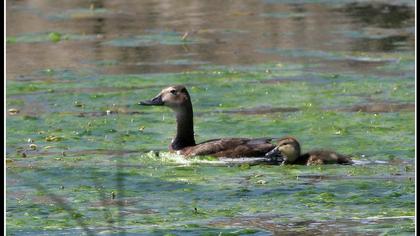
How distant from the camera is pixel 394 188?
9688 mm

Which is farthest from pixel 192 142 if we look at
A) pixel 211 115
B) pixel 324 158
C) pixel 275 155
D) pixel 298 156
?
pixel 324 158

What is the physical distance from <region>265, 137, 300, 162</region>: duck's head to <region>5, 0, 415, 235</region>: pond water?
0.20m

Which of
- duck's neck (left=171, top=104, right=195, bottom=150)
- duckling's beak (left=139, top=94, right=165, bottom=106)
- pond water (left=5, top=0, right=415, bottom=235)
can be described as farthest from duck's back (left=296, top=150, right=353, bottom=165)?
duckling's beak (left=139, top=94, right=165, bottom=106)

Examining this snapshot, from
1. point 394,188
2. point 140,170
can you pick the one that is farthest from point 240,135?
point 394,188

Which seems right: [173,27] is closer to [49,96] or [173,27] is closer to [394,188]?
[49,96]

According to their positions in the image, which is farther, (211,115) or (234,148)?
(211,115)

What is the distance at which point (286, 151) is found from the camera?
10.9m

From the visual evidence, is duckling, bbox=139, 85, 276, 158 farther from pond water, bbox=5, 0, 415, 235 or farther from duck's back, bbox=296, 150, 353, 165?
duck's back, bbox=296, 150, 353, 165

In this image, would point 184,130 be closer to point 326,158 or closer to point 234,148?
point 234,148

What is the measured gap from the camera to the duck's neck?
11859 millimetres

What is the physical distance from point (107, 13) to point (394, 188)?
597 inches

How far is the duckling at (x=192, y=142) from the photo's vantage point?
11.3 meters

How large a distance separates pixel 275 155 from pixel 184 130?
1.28 meters

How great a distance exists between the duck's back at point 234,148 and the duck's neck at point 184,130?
0.95 feet
